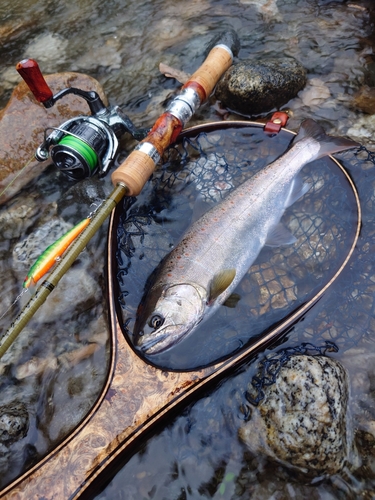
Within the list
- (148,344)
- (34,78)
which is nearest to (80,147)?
(34,78)

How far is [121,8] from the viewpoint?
6.35 metres

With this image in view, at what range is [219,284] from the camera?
10.0 ft

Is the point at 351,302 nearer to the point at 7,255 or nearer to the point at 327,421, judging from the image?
the point at 327,421

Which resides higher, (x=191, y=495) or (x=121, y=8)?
(x=121, y=8)

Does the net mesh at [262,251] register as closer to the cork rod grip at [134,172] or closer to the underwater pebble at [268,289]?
the underwater pebble at [268,289]

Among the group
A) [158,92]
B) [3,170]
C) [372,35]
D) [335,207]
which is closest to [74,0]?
[158,92]

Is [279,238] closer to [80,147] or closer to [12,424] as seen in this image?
[80,147]

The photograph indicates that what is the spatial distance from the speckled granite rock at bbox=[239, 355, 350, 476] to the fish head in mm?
747

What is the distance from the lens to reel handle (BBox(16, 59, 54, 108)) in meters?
3.18

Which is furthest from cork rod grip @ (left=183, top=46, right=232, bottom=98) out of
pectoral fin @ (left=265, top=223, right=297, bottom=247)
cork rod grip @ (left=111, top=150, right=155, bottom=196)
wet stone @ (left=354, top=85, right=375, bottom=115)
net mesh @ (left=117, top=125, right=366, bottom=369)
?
wet stone @ (left=354, top=85, right=375, bottom=115)

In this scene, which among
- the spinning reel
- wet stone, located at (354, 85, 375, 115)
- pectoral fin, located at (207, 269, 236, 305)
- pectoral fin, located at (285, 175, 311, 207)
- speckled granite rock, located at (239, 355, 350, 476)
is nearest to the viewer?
speckled granite rock, located at (239, 355, 350, 476)

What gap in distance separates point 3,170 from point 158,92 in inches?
84.5

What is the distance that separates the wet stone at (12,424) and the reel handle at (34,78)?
8.21 ft

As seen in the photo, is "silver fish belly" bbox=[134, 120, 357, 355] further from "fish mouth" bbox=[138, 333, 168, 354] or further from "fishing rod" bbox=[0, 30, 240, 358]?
"fishing rod" bbox=[0, 30, 240, 358]
